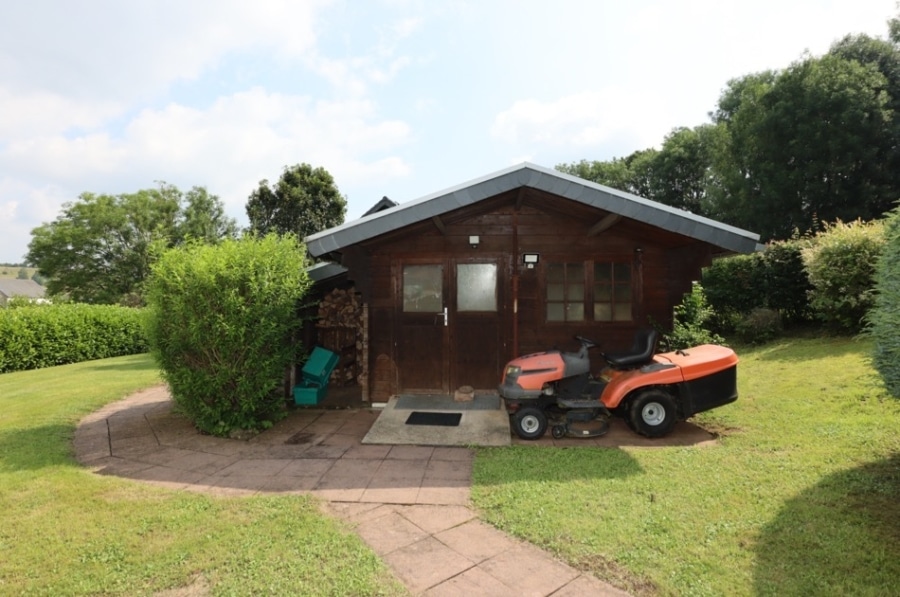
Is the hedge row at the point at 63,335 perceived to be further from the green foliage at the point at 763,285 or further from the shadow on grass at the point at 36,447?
the green foliage at the point at 763,285

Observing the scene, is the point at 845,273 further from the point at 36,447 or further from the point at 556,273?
the point at 36,447

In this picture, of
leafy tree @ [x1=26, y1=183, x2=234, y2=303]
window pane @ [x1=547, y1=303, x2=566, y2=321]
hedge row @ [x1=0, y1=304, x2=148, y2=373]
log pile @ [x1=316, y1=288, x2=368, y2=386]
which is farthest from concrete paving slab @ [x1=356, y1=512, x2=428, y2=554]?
leafy tree @ [x1=26, y1=183, x2=234, y2=303]

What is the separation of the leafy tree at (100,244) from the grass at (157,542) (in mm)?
30123

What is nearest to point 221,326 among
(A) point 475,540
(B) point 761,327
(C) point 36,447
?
(C) point 36,447

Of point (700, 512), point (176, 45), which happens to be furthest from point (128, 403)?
point (700, 512)

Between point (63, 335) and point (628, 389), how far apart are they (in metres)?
15.9

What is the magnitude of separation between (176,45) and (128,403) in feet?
18.1

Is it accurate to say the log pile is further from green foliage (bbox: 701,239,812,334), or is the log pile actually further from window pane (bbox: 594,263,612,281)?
green foliage (bbox: 701,239,812,334)

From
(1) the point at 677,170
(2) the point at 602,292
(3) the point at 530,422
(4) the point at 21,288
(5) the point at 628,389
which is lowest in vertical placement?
(3) the point at 530,422

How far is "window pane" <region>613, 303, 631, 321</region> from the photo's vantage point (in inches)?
245

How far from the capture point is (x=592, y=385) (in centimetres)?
516

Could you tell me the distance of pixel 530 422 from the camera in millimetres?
4797

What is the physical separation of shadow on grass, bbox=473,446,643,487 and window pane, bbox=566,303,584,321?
2202mm

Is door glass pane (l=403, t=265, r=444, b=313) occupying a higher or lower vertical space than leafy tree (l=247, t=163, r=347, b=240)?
lower
